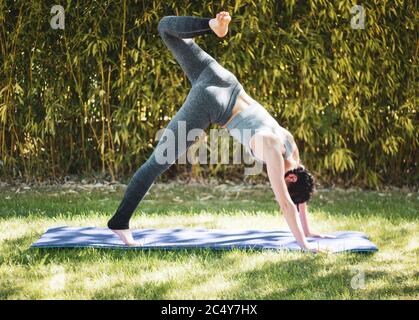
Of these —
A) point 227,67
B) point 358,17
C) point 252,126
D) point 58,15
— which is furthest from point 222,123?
point 58,15

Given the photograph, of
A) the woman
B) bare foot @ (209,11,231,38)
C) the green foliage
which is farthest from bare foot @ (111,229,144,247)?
the green foliage

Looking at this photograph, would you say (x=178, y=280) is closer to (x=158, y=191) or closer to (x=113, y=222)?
(x=113, y=222)

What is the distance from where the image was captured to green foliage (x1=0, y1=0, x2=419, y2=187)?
4961mm

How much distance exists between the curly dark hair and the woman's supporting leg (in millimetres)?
667

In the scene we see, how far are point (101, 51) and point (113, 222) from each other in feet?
6.47

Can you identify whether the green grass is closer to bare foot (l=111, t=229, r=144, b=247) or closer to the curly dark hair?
bare foot (l=111, t=229, r=144, b=247)

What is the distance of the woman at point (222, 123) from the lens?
3.29 m

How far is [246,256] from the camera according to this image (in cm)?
332

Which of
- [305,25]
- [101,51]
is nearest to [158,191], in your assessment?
[101,51]

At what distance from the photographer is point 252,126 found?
338cm

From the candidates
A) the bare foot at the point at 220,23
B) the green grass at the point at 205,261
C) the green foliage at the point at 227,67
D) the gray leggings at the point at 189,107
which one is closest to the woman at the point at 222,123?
the gray leggings at the point at 189,107

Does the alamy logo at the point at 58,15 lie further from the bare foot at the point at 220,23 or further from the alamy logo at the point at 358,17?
the bare foot at the point at 220,23

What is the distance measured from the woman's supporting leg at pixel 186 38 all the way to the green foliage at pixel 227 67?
1.47 m
